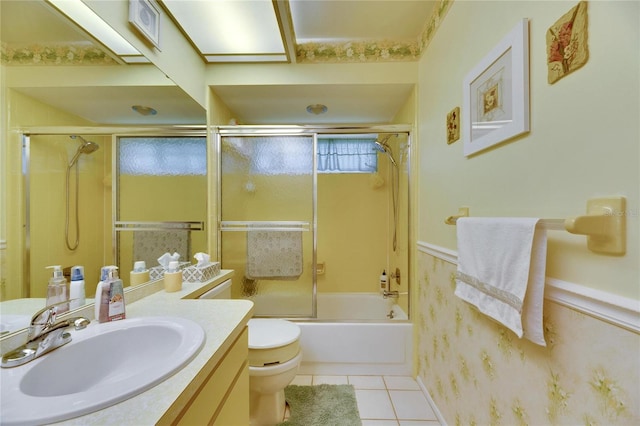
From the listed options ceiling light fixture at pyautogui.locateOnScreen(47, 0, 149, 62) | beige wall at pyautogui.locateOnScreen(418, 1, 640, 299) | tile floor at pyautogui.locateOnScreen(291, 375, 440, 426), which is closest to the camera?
beige wall at pyautogui.locateOnScreen(418, 1, 640, 299)

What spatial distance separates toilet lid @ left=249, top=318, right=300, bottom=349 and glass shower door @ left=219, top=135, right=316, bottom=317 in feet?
1.50

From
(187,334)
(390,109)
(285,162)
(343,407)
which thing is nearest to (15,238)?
(187,334)

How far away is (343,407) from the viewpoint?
1.55 meters

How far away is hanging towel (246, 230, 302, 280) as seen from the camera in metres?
2.11

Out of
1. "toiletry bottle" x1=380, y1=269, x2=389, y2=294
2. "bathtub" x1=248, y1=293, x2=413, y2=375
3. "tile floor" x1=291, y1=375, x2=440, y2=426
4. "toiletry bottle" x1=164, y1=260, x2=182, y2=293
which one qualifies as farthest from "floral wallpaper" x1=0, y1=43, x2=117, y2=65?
"toiletry bottle" x1=380, y1=269, x2=389, y2=294

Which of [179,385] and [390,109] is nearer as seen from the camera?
[179,385]

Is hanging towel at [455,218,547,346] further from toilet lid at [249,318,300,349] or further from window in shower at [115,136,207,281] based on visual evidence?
window in shower at [115,136,207,281]

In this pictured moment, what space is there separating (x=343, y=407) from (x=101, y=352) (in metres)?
1.39

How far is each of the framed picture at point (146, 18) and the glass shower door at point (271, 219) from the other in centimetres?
82

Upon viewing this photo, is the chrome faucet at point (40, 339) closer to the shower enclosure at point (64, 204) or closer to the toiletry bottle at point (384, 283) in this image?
the shower enclosure at point (64, 204)

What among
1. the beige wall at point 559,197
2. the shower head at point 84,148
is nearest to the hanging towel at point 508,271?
the beige wall at point 559,197

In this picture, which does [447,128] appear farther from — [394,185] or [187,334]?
[187,334]

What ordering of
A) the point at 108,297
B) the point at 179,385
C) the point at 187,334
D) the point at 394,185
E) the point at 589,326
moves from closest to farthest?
1. the point at 179,385
2. the point at 589,326
3. the point at 187,334
4. the point at 108,297
5. the point at 394,185

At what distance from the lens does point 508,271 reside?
2.57 feet
